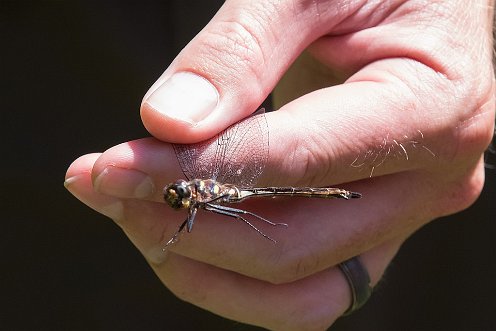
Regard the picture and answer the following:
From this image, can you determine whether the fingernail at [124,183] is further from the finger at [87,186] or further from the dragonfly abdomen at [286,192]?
the dragonfly abdomen at [286,192]

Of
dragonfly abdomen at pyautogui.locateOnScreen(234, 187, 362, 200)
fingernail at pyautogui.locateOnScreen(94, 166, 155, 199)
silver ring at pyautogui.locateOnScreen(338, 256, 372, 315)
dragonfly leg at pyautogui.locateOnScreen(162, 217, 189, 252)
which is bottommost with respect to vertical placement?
silver ring at pyautogui.locateOnScreen(338, 256, 372, 315)

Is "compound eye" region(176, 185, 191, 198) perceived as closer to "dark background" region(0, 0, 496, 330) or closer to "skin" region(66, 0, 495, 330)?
"skin" region(66, 0, 495, 330)

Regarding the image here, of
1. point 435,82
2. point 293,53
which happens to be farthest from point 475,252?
point 293,53

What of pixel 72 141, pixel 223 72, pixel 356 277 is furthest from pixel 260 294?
pixel 72 141

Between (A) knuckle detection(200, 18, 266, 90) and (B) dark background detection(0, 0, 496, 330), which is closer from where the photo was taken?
(A) knuckle detection(200, 18, 266, 90)

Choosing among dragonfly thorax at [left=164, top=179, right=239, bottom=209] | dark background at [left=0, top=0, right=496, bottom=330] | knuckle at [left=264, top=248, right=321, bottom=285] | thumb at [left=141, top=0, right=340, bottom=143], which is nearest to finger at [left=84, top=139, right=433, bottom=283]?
knuckle at [left=264, top=248, right=321, bottom=285]

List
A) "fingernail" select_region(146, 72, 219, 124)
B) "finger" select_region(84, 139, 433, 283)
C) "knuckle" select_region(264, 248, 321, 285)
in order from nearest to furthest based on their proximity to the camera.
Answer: "fingernail" select_region(146, 72, 219, 124) → "finger" select_region(84, 139, 433, 283) → "knuckle" select_region(264, 248, 321, 285)
